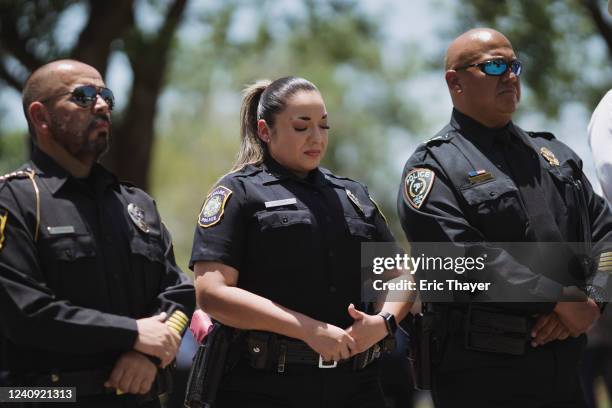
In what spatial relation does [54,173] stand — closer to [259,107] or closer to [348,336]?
[259,107]

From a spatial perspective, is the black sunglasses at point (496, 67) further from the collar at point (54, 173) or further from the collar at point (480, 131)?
the collar at point (54, 173)

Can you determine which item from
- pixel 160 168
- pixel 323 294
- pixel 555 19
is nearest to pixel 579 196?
pixel 323 294

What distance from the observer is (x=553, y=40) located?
12.6 meters

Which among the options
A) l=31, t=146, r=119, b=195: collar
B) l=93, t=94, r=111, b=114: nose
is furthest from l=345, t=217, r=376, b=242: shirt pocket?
l=93, t=94, r=111, b=114: nose

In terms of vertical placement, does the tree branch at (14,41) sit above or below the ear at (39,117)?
above

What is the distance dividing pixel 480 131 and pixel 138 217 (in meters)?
1.82

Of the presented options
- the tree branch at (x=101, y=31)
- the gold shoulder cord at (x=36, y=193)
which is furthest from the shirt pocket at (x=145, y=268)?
the tree branch at (x=101, y=31)

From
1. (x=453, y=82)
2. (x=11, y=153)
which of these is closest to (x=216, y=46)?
(x=11, y=153)

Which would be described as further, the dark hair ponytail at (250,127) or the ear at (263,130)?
the dark hair ponytail at (250,127)

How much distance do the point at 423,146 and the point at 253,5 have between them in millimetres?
11297

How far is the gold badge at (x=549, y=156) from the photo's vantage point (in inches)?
189

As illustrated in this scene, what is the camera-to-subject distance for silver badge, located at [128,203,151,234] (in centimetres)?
414

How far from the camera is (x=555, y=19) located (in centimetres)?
1262

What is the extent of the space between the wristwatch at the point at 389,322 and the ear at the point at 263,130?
103cm
